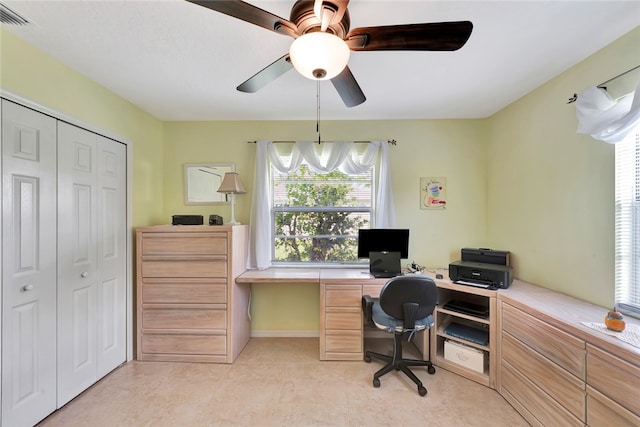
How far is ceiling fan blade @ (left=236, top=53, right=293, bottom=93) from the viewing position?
52.7 inches

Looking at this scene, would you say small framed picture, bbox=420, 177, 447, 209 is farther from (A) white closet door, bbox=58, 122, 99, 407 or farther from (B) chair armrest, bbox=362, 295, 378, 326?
(A) white closet door, bbox=58, 122, 99, 407

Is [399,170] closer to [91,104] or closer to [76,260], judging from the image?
[91,104]

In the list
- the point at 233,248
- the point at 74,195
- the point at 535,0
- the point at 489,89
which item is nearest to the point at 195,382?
the point at 233,248

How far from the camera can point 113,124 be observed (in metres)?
2.28

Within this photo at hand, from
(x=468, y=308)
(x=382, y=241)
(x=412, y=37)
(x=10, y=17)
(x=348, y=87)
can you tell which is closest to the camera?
(x=412, y=37)

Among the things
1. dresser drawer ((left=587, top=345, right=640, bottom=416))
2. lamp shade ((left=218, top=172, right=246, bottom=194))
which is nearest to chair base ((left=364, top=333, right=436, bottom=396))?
dresser drawer ((left=587, top=345, right=640, bottom=416))

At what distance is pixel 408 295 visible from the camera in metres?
1.93

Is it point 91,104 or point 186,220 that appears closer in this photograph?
point 91,104

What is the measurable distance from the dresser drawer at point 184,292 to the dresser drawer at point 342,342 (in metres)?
1.08

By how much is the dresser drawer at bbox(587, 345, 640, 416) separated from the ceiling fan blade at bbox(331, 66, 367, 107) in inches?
75.9

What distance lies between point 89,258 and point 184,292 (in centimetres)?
79

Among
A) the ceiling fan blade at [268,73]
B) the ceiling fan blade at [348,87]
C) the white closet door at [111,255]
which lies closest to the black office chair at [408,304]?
the ceiling fan blade at [348,87]

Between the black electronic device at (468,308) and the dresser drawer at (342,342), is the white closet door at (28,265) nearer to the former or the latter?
the dresser drawer at (342,342)

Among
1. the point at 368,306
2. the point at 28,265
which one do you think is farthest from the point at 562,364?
the point at 28,265
